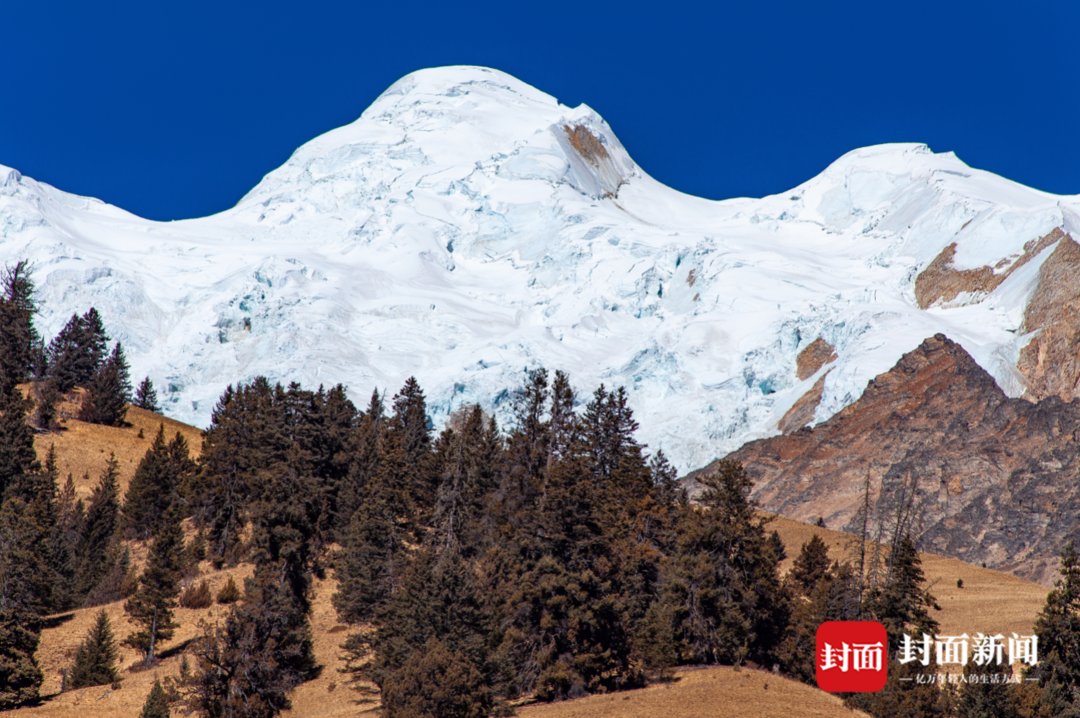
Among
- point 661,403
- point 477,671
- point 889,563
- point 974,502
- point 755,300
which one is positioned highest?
point 755,300

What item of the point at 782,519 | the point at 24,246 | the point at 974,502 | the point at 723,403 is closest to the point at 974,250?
the point at 723,403

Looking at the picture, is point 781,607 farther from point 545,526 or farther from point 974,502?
point 974,502

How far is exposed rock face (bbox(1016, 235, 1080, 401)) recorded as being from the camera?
141750mm

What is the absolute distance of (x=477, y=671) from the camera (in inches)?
1741

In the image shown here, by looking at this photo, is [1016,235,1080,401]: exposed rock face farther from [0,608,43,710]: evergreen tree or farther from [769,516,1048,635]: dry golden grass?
[0,608,43,710]: evergreen tree

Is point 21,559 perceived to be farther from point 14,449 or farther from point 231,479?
point 231,479

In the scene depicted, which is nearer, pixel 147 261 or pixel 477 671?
pixel 477 671

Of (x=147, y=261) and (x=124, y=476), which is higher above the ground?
(x=147, y=261)

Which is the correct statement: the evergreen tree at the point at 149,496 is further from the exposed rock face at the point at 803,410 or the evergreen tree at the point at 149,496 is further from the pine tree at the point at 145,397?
the exposed rock face at the point at 803,410

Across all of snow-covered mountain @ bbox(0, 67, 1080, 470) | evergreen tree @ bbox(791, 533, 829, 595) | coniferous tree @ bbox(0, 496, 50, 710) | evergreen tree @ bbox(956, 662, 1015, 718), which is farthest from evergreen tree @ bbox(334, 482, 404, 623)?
snow-covered mountain @ bbox(0, 67, 1080, 470)

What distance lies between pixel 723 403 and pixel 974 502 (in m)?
40.4

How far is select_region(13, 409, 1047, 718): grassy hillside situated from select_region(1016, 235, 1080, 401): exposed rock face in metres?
53.5

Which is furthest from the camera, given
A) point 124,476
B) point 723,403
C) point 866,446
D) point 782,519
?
point 723,403

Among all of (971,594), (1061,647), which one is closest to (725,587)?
(1061,647)
